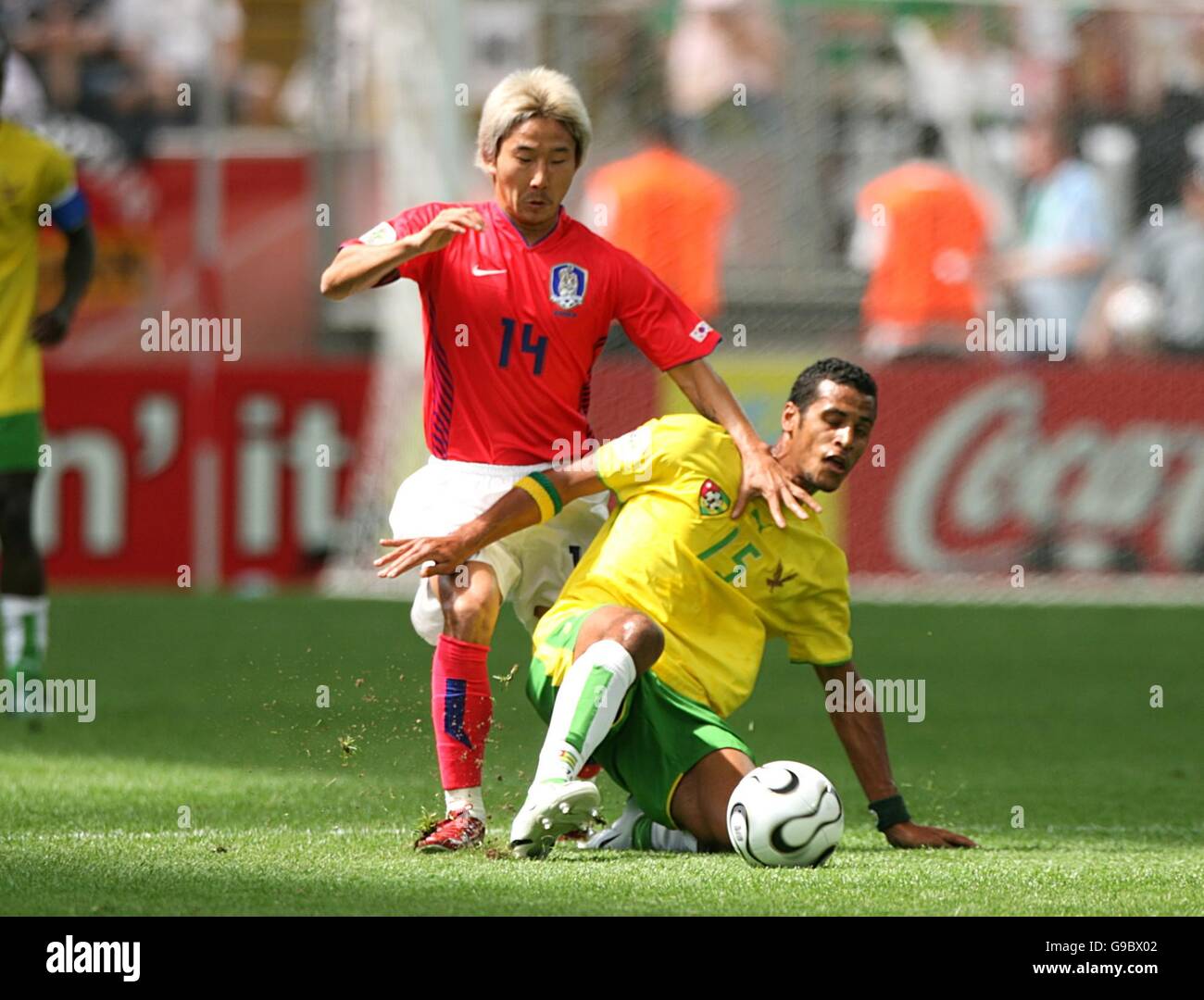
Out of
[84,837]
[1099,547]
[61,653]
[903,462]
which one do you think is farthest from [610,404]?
[84,837]

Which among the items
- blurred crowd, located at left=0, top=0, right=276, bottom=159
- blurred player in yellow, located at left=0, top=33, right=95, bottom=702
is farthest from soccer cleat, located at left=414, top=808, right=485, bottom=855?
blurred crowd, located at left=0, top=0, right=276, bottom=159

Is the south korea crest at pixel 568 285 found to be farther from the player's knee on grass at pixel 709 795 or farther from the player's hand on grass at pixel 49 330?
the player's hand on grass at pixel 49 330

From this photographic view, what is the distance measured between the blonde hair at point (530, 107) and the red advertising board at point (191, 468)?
8048mm

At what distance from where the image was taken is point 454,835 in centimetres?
560

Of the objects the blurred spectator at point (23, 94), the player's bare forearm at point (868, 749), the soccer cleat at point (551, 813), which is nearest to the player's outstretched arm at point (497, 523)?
the soccer cleat at point (551, 813)

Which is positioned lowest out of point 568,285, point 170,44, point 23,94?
point 568,285

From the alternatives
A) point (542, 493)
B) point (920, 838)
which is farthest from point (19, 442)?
point (920, 838)

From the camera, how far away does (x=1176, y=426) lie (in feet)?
46.0

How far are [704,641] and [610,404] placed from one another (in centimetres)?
800

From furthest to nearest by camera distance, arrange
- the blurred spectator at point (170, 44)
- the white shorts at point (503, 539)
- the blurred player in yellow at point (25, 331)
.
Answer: the blurred spectator at point (170, 44)
the blurred player in yellow at point (25, 331)
the white shorts at point (503, 539)

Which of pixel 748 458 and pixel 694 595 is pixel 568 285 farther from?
pixel 694 595

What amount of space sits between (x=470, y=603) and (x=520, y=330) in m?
0.78

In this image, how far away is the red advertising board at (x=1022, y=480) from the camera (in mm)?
13898

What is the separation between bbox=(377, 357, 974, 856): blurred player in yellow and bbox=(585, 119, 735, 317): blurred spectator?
8449 mm
